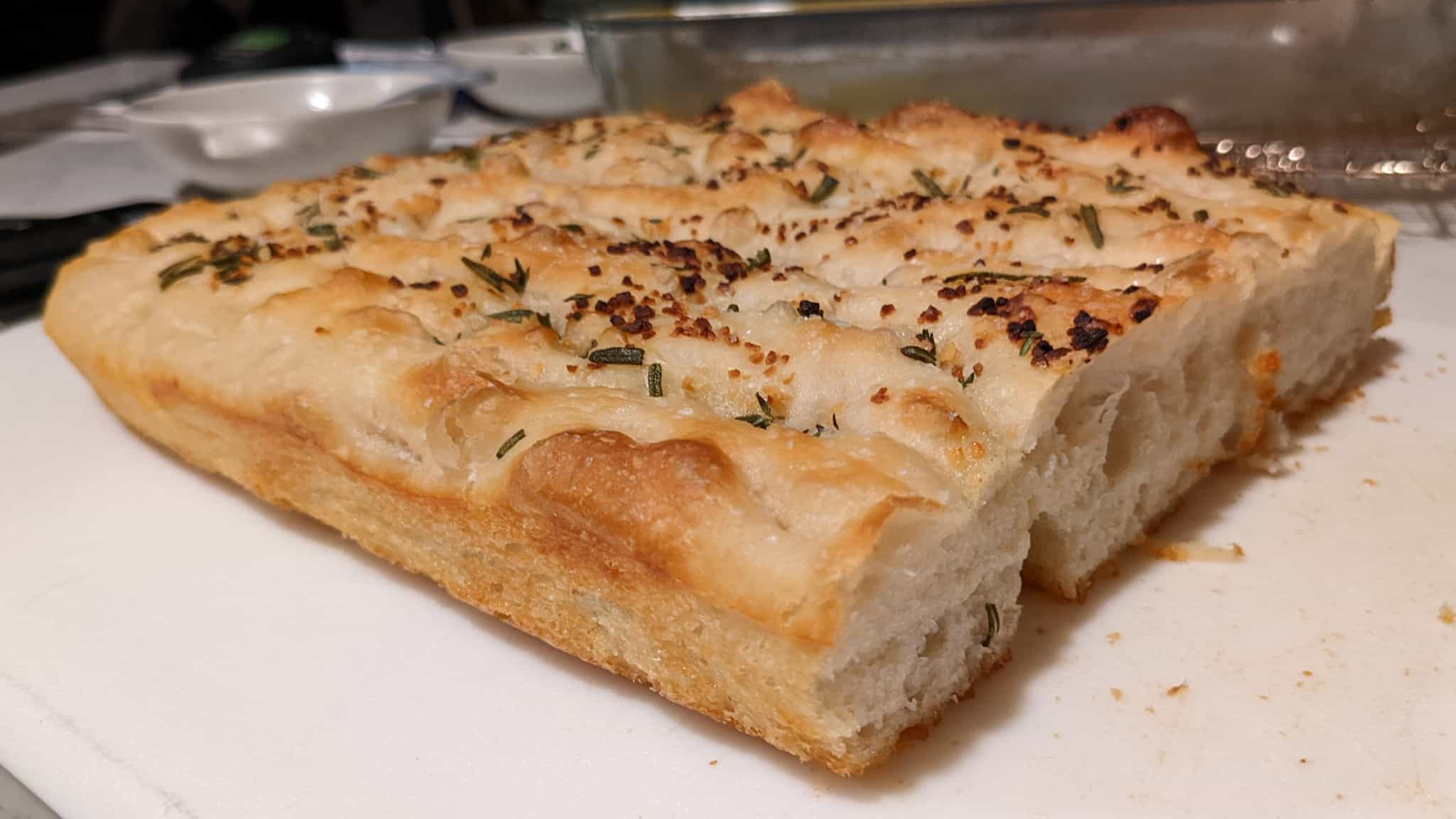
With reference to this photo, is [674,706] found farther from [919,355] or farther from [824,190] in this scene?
[824,190]

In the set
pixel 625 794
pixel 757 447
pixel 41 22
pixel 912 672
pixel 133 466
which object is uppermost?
Answer: pixel 757 447

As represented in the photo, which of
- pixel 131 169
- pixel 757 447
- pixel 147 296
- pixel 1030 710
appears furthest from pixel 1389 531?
pixel 131 169

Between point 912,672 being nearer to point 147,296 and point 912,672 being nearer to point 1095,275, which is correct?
point 1095,275

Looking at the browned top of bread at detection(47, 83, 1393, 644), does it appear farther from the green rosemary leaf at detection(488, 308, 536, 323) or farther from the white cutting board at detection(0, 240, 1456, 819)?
the white cutting board at detection(0, 240, 1456, 819)

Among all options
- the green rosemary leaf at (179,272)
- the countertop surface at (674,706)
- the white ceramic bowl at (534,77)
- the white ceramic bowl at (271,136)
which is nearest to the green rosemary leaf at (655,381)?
the countertop surface at (674,706)

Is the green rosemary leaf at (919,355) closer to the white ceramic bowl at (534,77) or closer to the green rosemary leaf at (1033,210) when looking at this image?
the green rosemary leaf at (1033,210)

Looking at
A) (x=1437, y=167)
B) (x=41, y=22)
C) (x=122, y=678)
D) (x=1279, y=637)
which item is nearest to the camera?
(x=1279, y=637)

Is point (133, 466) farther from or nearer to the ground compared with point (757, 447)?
nearer to the ground
